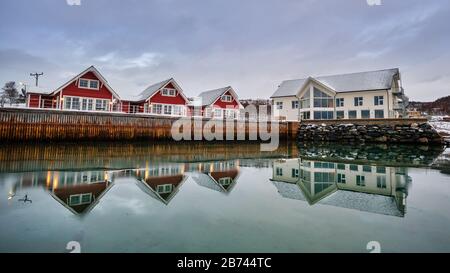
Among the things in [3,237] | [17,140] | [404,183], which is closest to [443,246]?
[404,183]

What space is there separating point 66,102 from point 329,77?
1466 inches

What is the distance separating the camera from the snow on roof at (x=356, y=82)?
111 feet

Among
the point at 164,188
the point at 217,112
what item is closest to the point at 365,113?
the point at 217,112

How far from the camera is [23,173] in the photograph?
748 centimetres

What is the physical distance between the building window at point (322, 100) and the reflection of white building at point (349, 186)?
1147 inches

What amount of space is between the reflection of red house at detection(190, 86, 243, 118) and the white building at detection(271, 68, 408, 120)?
706 centimetres

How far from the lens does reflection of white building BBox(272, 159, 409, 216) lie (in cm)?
521

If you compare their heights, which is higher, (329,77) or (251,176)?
(329,77)

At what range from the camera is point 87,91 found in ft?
85.5

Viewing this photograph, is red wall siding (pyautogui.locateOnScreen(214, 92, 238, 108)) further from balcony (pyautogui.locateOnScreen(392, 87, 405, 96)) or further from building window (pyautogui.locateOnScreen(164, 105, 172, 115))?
balcony (pyautogui.locateOnScreen(392, 87, 405, 96))

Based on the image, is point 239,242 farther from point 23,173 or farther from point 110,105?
point 110,105

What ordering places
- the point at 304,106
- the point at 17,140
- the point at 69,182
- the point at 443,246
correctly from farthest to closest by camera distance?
the point at 304,106, the point at 17,140, the point at 69,182, the point at 443,246
